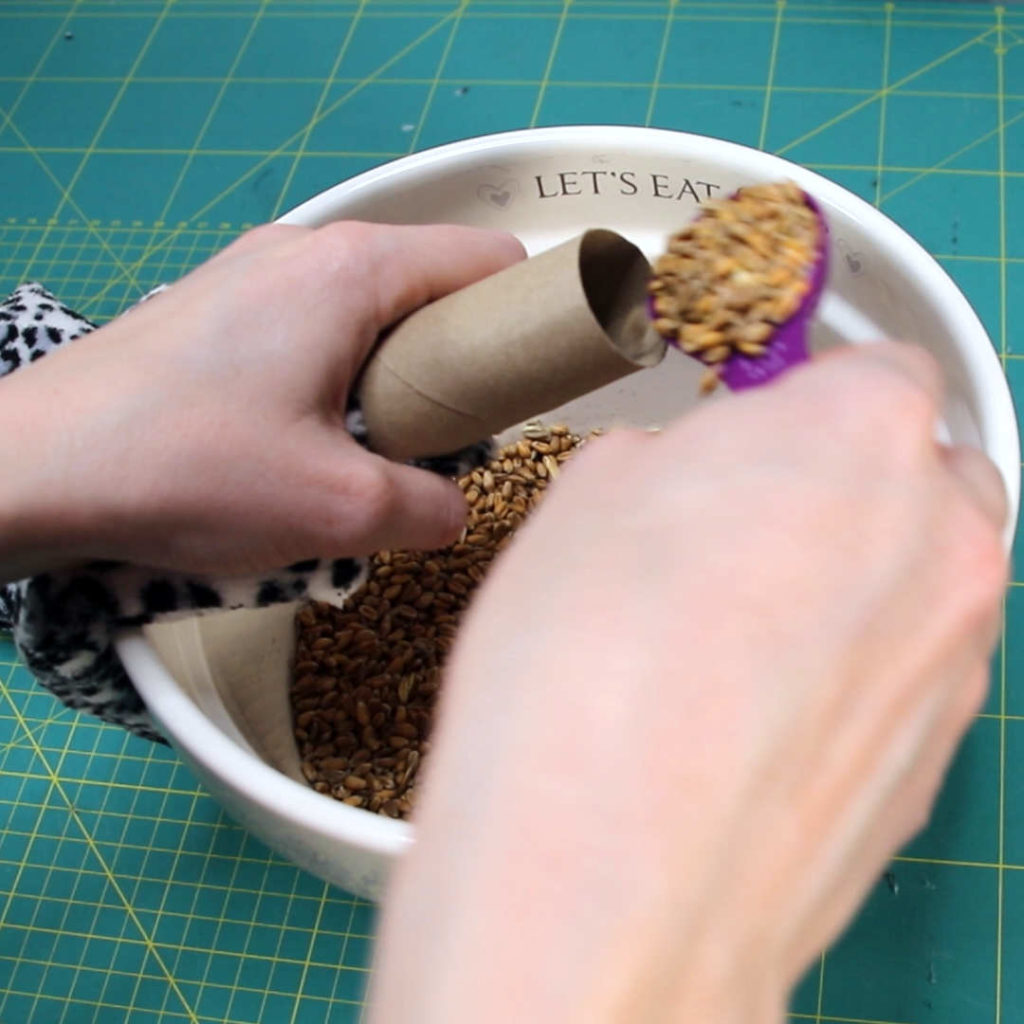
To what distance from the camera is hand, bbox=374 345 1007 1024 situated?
1.16 feet

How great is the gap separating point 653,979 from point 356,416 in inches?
17.3

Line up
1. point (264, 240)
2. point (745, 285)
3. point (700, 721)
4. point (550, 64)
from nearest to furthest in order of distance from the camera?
point (700, 721)
point (745, 285)
point (264, 240)
point (550, 64)

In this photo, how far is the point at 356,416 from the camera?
715 mm

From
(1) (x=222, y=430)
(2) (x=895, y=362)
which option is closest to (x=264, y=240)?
(1) (x=222, y=430)

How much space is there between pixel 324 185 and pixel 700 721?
1.16 metres

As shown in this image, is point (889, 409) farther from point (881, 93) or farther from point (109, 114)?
point (109, 114)

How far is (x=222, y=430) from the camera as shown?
64cm

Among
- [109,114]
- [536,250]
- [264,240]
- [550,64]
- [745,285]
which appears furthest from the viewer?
[109,114]

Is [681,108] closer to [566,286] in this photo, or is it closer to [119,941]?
[566,286]

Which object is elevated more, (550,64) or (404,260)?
(404,260)

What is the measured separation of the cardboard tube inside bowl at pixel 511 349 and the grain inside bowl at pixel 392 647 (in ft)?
0.79

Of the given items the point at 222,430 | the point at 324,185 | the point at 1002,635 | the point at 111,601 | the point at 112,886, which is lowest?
the point at 112,886

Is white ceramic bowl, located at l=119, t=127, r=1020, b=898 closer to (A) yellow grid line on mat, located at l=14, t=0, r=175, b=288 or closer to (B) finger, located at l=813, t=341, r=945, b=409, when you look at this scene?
(B) finger, located at l=813, t=341, r=945, b=409

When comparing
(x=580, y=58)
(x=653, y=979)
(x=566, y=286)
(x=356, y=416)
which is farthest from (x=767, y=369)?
(x=580, y=58)
